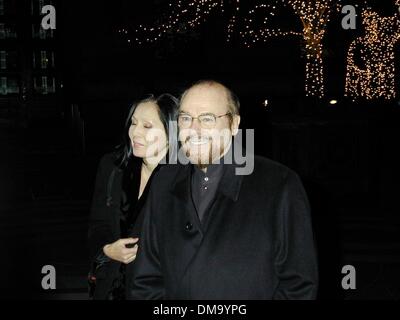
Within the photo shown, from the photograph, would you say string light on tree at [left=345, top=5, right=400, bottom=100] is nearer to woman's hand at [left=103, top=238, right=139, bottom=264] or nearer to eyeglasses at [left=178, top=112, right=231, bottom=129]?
woman's hand at [left=103, top=238, right=139, bottom=264]

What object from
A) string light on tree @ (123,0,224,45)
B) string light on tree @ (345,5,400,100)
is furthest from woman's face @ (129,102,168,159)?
string light on tree @ (345,5,400,100)

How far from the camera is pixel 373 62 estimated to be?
25953 mm

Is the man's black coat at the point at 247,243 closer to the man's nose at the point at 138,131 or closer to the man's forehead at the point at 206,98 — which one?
the man's forehead at the point at 206,98

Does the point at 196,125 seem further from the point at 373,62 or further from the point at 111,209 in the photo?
the point at 373,62

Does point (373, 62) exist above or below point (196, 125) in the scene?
above

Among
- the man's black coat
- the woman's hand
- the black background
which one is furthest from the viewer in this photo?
the black background

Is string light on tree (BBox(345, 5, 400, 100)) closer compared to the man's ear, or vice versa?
the man's ear

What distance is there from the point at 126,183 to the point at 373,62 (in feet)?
79.1

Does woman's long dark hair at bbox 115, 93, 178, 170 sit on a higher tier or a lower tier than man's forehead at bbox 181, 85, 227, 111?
lower

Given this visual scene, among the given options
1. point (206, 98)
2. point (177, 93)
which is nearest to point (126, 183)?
point (206, 98)

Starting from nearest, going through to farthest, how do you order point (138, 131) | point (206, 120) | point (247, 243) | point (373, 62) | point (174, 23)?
1. point (247, 243)
2. point (206, 120)
3. point (138, 131)
4. point (174, 23)
5. point (373, 62)

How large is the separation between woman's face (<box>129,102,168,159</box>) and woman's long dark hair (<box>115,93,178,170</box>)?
0.09 ft

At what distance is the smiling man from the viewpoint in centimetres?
244

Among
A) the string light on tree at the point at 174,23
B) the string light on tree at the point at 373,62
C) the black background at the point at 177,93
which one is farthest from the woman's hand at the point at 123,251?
the string light on tree at the point at 373,62
